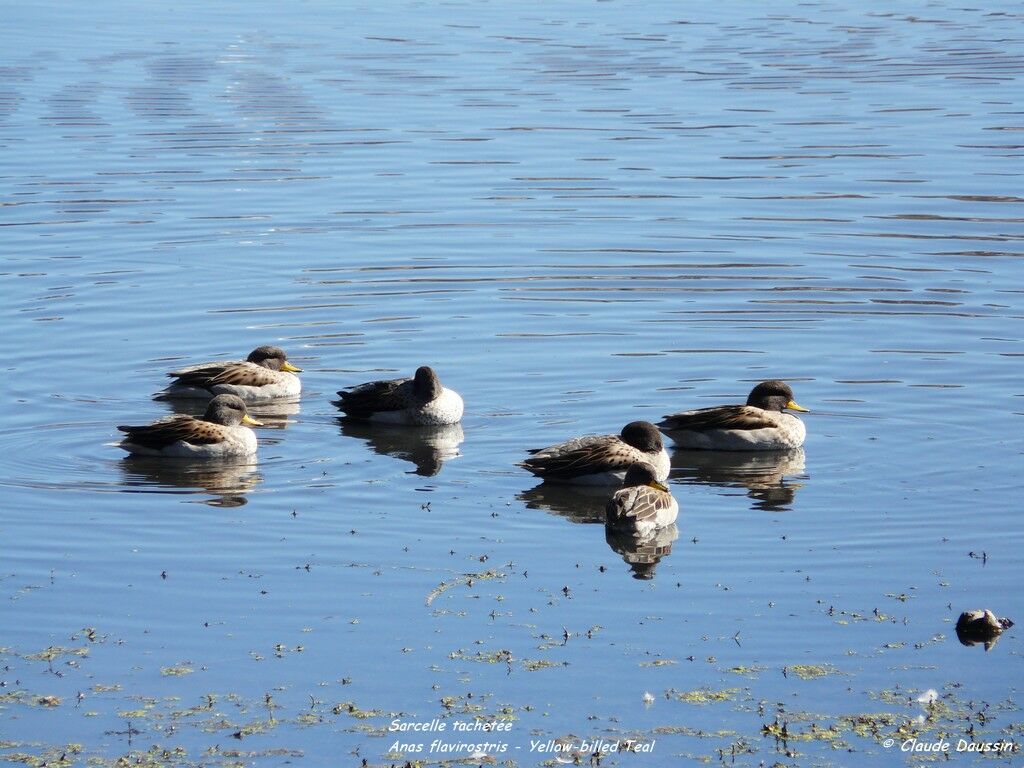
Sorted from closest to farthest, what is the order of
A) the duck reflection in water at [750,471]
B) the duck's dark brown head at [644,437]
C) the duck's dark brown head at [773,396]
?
the duck reflection in water at [750,471]
the duck's dark brown head at [644,437]
the duck's dark brown head at [773,396]

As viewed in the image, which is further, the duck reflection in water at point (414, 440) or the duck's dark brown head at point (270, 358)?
the duck's dark brown head at point (270, 358)

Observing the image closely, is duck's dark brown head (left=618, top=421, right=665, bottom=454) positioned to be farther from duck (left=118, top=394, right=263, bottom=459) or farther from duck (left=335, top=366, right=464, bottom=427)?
duck (left=118, top=394, right=263, bottom=459)

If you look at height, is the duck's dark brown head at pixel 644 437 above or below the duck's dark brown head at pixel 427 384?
above

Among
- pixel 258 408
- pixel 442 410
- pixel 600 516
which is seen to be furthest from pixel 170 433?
pixel 600 516

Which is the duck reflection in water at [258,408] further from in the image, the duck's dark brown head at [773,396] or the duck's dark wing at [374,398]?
the duck's dark brown head at [773,396]

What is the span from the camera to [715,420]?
1733 centimetres

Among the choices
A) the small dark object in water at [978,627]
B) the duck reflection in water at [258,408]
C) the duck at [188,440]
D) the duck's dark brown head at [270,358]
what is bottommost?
the duck reflection in water at [258,408]

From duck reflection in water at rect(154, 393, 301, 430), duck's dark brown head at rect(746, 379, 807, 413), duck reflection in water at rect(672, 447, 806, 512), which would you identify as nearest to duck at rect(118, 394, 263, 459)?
duck reflection in water at rect(154, 393, 301, 430)

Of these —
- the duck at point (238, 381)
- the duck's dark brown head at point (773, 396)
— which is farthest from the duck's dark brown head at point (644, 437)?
the duck at point (238, 381)

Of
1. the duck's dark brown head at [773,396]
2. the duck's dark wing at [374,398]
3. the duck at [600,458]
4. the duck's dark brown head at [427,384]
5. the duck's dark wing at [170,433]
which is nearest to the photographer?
the duck at [600,458]

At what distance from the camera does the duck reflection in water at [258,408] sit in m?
19.1

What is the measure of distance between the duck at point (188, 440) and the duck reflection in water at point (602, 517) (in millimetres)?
3086

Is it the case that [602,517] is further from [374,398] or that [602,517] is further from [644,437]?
[374,398]

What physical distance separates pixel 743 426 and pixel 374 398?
13.1 ft
